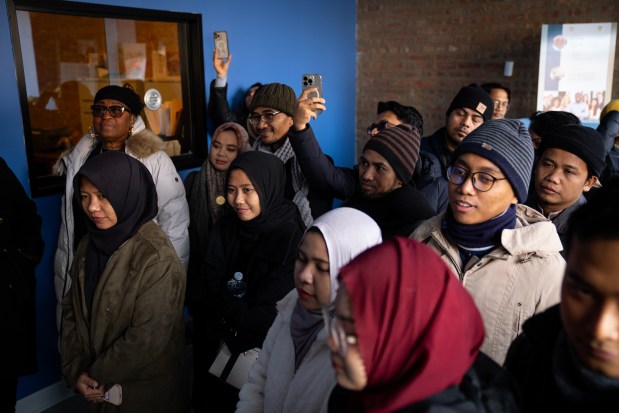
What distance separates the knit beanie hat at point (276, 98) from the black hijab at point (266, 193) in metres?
0.67

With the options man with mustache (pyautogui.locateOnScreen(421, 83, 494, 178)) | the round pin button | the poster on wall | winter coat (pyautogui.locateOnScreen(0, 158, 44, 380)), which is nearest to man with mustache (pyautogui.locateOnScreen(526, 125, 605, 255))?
man with mustache (pyautogui.locateOnScreen(421, 83, 494, 178))

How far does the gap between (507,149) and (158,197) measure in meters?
2.00

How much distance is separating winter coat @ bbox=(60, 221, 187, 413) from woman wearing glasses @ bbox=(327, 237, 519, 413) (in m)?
1.40

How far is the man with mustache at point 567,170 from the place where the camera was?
2297mm

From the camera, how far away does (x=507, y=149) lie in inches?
68.9

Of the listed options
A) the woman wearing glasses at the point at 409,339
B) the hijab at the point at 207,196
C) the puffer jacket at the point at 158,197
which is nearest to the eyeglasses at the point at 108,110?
the puffer jacket at the point at 158,197

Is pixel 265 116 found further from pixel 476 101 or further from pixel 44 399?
pixel 44 399

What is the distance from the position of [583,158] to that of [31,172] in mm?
3011

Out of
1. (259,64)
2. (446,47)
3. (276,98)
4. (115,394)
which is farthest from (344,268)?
(446,47)

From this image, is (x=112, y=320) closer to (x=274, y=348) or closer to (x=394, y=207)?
(x=274, y=348)

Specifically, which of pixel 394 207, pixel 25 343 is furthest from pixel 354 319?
pixel 25 343

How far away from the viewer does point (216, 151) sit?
10.8ft

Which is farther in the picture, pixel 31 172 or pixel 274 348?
pixel 31 172

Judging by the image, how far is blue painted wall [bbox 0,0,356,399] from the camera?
3088 mm
